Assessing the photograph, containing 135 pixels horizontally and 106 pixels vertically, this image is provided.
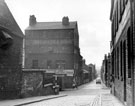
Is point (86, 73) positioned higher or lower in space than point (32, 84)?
higher

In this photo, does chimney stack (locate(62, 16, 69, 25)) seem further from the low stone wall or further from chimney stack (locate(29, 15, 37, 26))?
the low stone wall

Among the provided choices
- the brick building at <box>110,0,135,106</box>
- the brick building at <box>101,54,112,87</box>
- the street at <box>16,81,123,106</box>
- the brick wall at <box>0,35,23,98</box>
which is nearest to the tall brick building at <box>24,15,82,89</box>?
the brick building at <box>101,54,112,87</box>

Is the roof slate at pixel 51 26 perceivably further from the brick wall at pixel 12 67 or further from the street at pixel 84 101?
the brick wall at pixel 12 67

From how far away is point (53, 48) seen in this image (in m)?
49.5

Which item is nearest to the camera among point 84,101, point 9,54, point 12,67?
point 84,101

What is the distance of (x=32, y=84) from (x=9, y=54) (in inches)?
185

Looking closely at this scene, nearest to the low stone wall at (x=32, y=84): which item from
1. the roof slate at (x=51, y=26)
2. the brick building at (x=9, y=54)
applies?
the brick building at (x=9, y=54)

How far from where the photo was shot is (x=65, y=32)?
49562 millimetres

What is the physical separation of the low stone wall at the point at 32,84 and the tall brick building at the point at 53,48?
2242 cm

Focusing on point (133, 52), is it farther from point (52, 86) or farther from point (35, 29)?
point (35, 29)

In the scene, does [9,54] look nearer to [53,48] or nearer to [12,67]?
[12,67]

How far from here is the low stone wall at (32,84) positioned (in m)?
22.2

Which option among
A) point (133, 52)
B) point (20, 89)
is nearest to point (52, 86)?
point (20, 89)

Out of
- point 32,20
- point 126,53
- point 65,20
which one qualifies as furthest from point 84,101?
point 32,20
